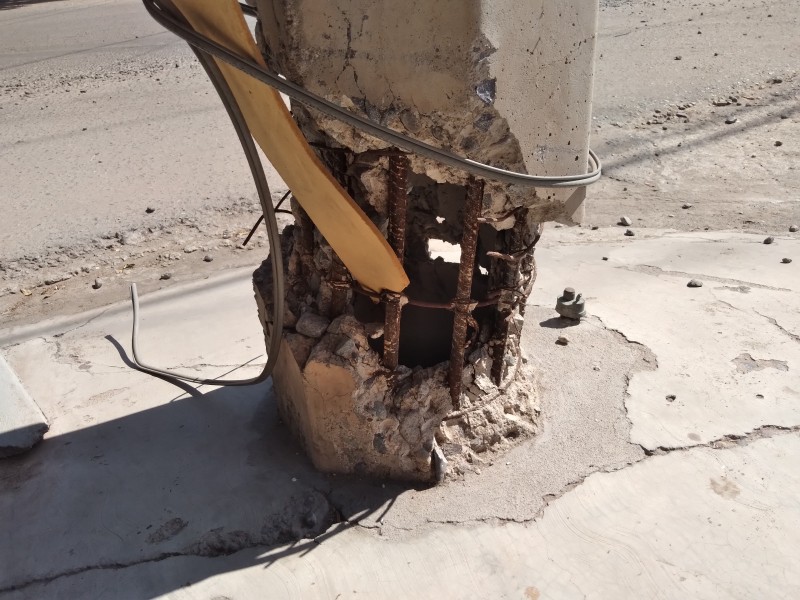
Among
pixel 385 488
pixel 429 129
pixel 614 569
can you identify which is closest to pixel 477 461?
pixel 385 488

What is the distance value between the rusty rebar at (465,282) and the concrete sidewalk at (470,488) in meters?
0.37

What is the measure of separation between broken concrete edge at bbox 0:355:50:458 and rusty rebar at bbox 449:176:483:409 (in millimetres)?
1598

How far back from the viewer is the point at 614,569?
234 centimetres

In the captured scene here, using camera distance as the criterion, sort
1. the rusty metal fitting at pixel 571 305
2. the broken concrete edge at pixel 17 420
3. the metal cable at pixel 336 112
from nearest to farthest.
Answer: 1. the metal cable at pixel 336 112
2. the broken concrete edge at pixel 17 420
3. the rusty metal fitting at pixel 571 305

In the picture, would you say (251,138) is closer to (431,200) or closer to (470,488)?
(431,200)

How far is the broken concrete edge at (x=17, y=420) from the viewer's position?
289 centimetres

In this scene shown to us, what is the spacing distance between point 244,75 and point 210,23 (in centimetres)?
16

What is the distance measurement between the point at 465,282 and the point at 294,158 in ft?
2.10

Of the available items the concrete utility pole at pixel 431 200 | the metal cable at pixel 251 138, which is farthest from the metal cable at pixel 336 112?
the concrete utility pole at pixel 431 200

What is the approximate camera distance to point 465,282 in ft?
7.94

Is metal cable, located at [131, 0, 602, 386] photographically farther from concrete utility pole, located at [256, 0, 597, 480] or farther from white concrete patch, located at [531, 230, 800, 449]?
white concrete patch, located at [531, 230, 800, 449]

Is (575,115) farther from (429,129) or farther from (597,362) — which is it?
(597,362)

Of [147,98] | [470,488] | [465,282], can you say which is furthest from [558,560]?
[147,98]

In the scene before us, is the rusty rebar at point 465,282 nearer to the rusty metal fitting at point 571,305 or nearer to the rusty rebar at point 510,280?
the rusty rebar at point 510,280
